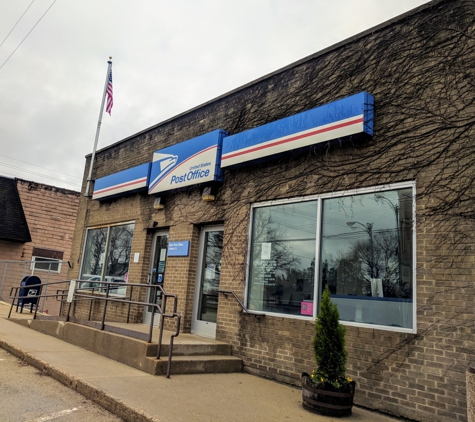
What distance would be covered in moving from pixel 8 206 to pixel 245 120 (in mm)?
14350

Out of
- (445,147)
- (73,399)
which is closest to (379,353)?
(445,147)

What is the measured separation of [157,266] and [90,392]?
5.21 metres

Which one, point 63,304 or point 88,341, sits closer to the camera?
point 88,341

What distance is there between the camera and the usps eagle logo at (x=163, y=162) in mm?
9605

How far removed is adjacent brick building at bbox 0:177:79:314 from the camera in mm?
17728

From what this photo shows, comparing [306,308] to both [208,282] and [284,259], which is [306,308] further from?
[208,282]

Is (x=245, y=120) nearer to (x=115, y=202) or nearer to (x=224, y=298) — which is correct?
(x=224, y=298)

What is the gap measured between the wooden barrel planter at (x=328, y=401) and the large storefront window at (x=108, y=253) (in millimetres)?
6759

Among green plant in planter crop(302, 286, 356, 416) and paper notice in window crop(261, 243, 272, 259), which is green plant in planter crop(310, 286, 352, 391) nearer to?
green plant in planter crop(302, 286, 356, 416)

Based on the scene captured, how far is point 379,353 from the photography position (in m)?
5.43

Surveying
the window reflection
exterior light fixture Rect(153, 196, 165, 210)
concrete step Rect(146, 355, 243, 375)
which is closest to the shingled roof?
exterior light fixture Rect(153, 196, 165, 210)

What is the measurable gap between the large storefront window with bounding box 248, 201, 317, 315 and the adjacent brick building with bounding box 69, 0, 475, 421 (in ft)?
0.07

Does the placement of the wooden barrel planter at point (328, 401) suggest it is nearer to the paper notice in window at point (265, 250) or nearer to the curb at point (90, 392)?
the curb at point (90, 392)

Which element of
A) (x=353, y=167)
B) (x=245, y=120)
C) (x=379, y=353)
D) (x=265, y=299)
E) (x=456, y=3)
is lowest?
(x=379, y=353)
